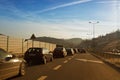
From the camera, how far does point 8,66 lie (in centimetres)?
1220

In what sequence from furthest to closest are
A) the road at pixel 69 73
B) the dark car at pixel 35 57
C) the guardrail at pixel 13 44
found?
the guardrail at pixel 13 44, the dark car at pixel 35 57, the road at pixel 69 73

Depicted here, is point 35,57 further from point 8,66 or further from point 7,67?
point 7,67

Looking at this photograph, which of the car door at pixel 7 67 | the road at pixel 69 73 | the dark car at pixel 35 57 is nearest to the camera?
the car door at pixel 7 67

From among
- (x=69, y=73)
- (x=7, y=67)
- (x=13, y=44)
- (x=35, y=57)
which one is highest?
(x=13, y=44)

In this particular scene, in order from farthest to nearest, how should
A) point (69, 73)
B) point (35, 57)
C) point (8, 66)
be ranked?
1. point (35, 57)
2. point (69, 73)
3. point (8, 66)

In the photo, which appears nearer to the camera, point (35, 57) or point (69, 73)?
point (69, 73)

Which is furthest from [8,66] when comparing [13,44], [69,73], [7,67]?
[13,44]

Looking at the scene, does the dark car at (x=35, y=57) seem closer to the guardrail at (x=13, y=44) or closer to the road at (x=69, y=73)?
the road at (x=69, y=73)

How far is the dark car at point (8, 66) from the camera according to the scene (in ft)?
38.0

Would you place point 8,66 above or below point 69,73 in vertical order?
above

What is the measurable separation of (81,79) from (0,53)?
4.11 m

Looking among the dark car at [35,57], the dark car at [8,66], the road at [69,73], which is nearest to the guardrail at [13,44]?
the dark car at [35,57]

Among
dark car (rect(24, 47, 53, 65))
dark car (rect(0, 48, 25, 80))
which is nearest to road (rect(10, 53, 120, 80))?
dark car (rect(0, 48, 25, 80))

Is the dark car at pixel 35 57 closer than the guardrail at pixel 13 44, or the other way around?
the dark car at pixel 35 57
